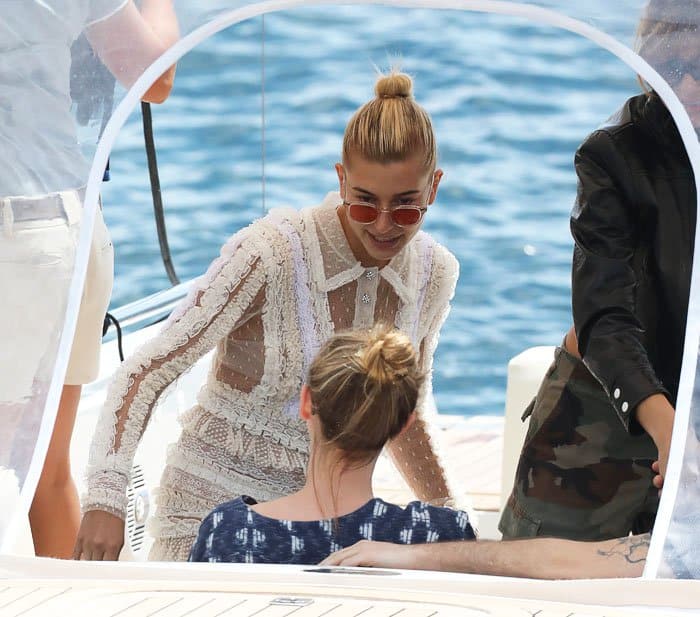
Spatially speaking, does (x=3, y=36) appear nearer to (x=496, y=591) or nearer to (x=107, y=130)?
(x=107, y=130)

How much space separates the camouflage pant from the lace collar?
1.04 ft

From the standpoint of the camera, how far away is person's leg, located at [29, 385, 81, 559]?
7.20 feet

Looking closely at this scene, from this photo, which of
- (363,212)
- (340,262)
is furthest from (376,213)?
(340,262)

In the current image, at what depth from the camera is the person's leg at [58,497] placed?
2.19 metres

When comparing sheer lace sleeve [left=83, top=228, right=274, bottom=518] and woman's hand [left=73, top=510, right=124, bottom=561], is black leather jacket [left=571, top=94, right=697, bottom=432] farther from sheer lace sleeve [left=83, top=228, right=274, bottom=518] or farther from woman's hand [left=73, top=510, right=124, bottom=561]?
woman's hand [left=73, top=510, right=124, bottom=561]

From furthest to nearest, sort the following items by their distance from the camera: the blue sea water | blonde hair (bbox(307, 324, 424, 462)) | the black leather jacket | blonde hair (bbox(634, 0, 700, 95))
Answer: the blue sea water
blonde hair (bbox(307, 324, 424, 462))
the black leather jacket
blonde hair (bbox(634, 0, 700, 95))

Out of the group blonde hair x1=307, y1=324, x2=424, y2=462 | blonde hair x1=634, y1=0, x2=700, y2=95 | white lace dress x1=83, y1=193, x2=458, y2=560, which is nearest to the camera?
blonde hair x1=634, y1=0, x2=700, y2=95

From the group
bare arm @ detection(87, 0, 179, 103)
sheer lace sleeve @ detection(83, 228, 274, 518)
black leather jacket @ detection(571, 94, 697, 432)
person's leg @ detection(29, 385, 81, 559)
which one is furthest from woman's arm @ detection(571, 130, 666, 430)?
person's leg @ detection(29, 385, 81, 559)

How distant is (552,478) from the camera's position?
191 centimetres

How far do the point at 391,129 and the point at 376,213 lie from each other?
0.15 m

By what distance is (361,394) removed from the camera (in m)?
1.79

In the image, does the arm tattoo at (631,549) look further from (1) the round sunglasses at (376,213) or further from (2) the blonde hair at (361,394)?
(1) the round sunglasses at (376,213)

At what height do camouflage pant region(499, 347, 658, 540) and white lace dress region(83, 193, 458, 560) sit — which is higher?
white lace dress region(83, 193, 458, 560)

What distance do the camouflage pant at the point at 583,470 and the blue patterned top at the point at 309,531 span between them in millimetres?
197
